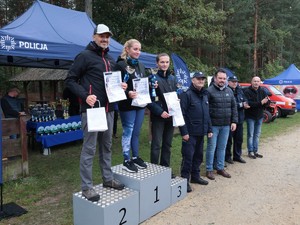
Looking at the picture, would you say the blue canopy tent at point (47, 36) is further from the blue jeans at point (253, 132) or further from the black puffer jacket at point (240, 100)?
the blue jeans at point (253, 132)

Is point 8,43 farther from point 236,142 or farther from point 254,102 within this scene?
point 254,102

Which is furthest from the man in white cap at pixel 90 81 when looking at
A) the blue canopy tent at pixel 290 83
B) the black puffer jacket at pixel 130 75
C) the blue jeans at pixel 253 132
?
the blue canopy tent at pixel 290 83

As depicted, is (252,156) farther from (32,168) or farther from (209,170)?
(32,168)

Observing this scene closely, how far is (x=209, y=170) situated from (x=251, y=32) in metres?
25.4

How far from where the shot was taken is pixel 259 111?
6871 mm

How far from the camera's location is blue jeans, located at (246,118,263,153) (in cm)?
699

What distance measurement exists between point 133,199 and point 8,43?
3209 millimetres

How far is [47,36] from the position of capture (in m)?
5.69

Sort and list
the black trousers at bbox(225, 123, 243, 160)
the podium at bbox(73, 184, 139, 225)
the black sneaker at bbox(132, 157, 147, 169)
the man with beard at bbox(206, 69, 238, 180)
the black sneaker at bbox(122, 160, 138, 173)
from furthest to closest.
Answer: the black trousers at bbox(225, 123, 243, 160) < the man with beard at bbox(206, 69, 238, 180) < the black sneaker at bbox(132, 157, 147, 169) < the black sneaker at bbox(122, 160, 138, 173) < the podium at bbox(73, 184, 139, 225)

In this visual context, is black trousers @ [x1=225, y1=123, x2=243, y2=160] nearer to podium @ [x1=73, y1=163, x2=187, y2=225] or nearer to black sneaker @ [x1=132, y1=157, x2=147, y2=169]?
podium @ [x1=73, y1=163, x2=187, y2=225]

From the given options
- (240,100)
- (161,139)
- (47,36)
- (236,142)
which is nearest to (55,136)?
(47,36)

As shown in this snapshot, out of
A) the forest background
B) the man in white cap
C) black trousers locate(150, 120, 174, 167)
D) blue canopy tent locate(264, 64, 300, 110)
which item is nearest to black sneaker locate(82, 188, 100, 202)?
the man in white cap

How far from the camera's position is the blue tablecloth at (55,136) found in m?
7.27

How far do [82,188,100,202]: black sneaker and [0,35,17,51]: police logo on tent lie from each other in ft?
9.24
